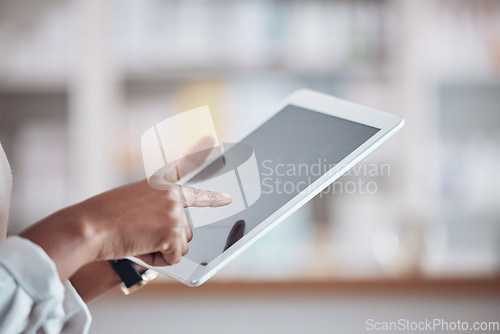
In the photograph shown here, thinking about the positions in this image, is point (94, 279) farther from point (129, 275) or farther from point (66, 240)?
point (66, 240)

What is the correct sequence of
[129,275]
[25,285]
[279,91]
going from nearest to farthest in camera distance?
[25,285], [129,275], [279,91]

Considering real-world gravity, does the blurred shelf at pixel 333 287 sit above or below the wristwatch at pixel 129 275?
below

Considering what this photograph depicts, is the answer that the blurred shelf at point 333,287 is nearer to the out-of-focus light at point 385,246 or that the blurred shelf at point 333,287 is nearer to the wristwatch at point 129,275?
the out-of-focus light at point 385,246

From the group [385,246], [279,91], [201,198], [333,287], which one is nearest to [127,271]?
[201,198]

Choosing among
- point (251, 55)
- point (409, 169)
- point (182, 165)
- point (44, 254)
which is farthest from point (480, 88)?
point (44, 254)

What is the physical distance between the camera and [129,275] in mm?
569

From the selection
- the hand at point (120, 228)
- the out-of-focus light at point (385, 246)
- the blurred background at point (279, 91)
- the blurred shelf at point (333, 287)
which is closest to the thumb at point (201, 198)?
the hand at point (120, 228)

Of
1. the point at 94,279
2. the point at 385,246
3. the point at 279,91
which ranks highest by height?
the point at 94,279

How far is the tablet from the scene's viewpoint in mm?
518

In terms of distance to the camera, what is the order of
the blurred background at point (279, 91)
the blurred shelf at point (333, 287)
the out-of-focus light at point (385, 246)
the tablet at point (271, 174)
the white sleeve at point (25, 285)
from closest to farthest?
the white sleeve at point (25, 285), the tablet at point (271, 174), the blurred shelf at point (333, 287), the out-of-focus light at point (385, 246), the blurred background at point (279, 91)

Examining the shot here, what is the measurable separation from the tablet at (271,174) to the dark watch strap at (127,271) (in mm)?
35

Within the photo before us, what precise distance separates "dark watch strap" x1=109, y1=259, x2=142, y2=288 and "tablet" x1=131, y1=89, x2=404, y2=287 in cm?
3

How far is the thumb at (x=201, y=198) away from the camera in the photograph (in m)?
0.48

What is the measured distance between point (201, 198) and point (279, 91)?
71.4 inches
